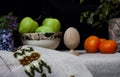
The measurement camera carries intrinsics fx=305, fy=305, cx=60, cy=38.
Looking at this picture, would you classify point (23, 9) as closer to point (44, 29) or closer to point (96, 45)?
point (44, 29)

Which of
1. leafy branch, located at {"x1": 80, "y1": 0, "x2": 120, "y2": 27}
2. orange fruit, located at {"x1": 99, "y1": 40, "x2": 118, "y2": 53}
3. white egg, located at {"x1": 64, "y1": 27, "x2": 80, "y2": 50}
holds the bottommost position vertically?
orange fruit, located at {"x1": 99, "y1": 40, "x2": 118, "y2": 53}

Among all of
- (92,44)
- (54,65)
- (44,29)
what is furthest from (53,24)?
(54,65)

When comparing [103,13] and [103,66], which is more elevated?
[103,13]

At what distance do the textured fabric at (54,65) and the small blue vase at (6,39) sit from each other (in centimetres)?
13

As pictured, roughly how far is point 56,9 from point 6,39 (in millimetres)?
330

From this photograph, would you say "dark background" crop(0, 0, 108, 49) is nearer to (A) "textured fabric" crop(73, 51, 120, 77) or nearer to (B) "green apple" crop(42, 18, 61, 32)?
(B) "green apple" crop(42, 18, 61, 32)

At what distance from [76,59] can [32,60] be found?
0.44 ft

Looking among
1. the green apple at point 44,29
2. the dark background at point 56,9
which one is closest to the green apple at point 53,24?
the green apple at point 44,29

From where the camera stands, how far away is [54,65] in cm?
83

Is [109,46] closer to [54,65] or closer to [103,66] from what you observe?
[103,66]

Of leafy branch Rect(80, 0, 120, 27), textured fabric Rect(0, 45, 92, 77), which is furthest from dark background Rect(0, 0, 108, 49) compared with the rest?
textured fabric Rect(0, 45, 92, 77)

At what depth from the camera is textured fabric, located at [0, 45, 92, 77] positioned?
0.81 m

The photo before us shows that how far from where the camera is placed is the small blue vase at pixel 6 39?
38.6 inches

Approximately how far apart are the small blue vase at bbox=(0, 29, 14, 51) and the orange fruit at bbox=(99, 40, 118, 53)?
33 centimetres
